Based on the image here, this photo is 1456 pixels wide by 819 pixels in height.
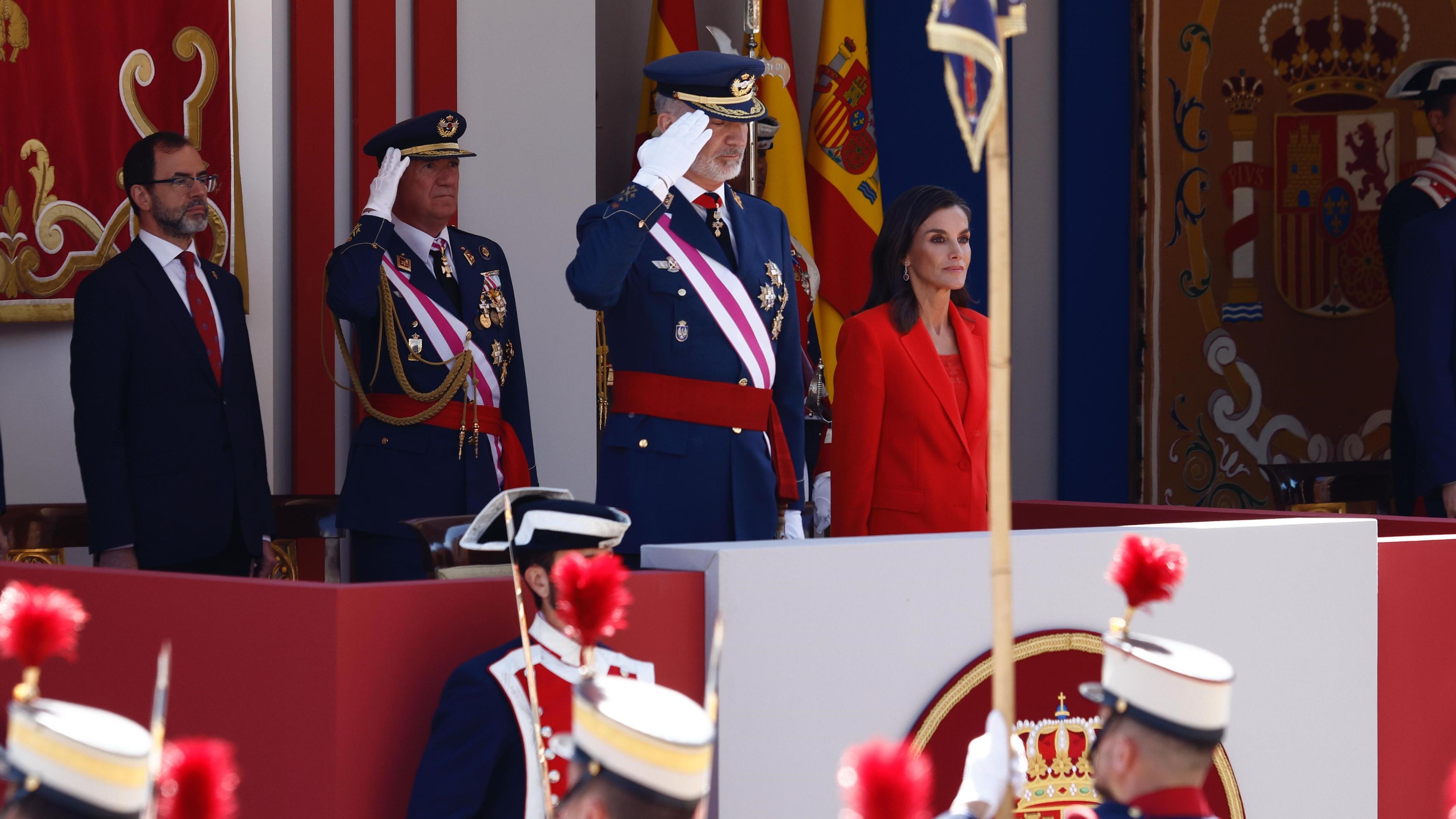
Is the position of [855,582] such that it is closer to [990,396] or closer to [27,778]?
[990,396]

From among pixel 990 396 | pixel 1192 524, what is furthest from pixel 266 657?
pixel 1192 524

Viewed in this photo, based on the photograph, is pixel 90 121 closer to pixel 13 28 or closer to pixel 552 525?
pixel 13 28

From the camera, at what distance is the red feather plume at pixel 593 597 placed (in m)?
1.62

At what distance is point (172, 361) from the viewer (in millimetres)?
3344

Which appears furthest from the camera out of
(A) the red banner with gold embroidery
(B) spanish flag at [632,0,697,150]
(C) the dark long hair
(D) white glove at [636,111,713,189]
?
(B) spanish flag at [632,0,697,150]

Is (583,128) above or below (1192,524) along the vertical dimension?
above

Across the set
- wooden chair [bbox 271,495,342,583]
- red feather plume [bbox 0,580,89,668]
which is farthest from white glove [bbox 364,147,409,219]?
red feather plume [bbox 0,580,89,668]

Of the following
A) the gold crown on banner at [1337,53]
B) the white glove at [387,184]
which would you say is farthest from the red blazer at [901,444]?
the gold crown on banner at [1337,53]

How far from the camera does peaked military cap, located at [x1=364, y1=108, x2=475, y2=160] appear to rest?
356cm

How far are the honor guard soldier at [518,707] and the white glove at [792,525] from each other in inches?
39.5

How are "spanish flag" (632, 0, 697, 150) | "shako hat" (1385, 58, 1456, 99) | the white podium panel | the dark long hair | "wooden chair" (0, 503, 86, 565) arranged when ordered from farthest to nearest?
"spanish flag" (632, 0, 697, 150), "shako hat" (1385, 58, 1456, 99), "wooden chair" (0, 503, 86, 565), the dark long hair, the white podium panel

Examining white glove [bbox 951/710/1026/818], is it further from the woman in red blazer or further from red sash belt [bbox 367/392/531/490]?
red sash belt [bbox 367/392/531/490]

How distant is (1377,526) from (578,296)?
4.54 ft

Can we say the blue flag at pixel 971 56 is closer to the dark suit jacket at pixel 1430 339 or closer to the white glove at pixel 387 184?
the white glove at pixel 387 184
